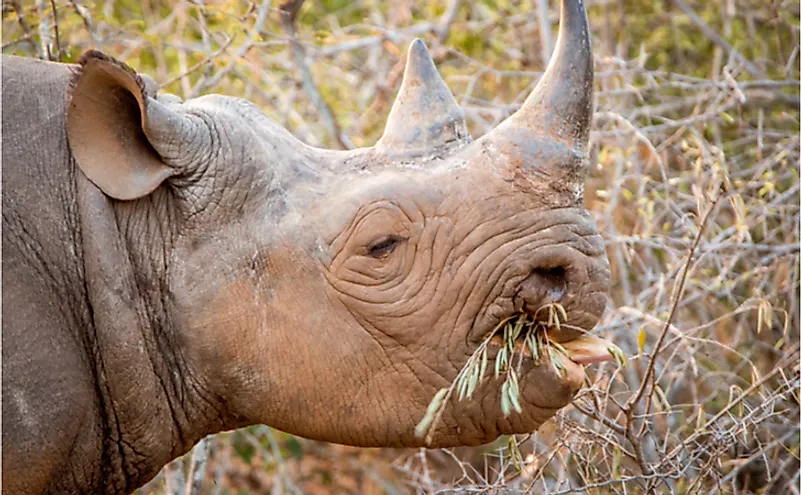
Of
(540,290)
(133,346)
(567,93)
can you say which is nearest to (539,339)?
(540,290)

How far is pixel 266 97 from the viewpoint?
762 cm

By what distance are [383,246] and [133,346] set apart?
2.60 ft

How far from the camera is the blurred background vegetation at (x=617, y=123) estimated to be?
19.0 ft

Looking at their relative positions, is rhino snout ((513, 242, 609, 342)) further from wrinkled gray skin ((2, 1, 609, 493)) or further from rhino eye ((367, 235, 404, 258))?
rhino eye ((367, 235, 404, 258))

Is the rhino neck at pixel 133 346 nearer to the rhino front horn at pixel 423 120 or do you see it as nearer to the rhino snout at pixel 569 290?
the rhino front horn at pixel 423 120

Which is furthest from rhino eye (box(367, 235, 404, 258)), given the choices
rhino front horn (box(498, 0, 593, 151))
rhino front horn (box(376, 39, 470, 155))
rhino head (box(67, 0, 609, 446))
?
rhino front horn (box(498, 0, 593, 151))

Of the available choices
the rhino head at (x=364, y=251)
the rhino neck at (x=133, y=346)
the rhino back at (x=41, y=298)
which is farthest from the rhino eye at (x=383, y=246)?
the rhino back at (x=41, y=298)

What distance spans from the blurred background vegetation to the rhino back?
1.34 m

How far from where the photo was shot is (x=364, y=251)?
152 inches

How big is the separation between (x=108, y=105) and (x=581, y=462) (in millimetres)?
1892

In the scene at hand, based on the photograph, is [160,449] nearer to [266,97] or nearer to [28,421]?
[28,421]

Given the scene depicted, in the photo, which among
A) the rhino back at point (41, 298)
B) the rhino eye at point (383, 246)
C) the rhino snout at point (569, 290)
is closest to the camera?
the rhino back at point (41, 298)

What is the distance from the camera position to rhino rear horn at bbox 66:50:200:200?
3775 mm

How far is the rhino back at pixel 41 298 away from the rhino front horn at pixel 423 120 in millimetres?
984
